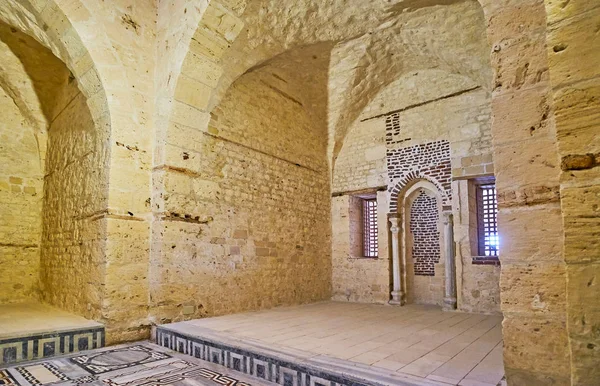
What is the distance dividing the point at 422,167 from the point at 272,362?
15.9ft

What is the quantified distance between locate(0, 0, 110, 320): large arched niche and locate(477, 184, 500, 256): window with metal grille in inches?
228

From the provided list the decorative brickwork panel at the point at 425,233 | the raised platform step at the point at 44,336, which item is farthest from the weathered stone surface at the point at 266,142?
the decorative brickwork panel at the point at 425,233

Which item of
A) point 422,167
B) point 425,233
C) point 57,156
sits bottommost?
point 425,233

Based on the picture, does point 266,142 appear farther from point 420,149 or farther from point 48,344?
point 48,344

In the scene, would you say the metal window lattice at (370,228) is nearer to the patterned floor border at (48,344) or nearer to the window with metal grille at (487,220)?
the window with metal grille at (487,220)

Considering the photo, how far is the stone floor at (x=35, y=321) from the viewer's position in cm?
427

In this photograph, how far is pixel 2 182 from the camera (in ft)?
21.4

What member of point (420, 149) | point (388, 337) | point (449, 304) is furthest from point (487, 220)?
point (388, 337)

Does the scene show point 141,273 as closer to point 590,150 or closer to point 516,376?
point 516,376

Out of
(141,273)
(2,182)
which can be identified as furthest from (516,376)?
(2,182)

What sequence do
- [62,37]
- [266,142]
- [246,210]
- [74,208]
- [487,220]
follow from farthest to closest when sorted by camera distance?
1. [266,142]
2. [487,220]
3. [246,210]
4. [74,208]
5. [62,37]

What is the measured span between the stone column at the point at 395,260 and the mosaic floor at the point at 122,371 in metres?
4.10

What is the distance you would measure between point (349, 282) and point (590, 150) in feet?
20.8

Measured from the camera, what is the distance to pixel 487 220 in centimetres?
668
